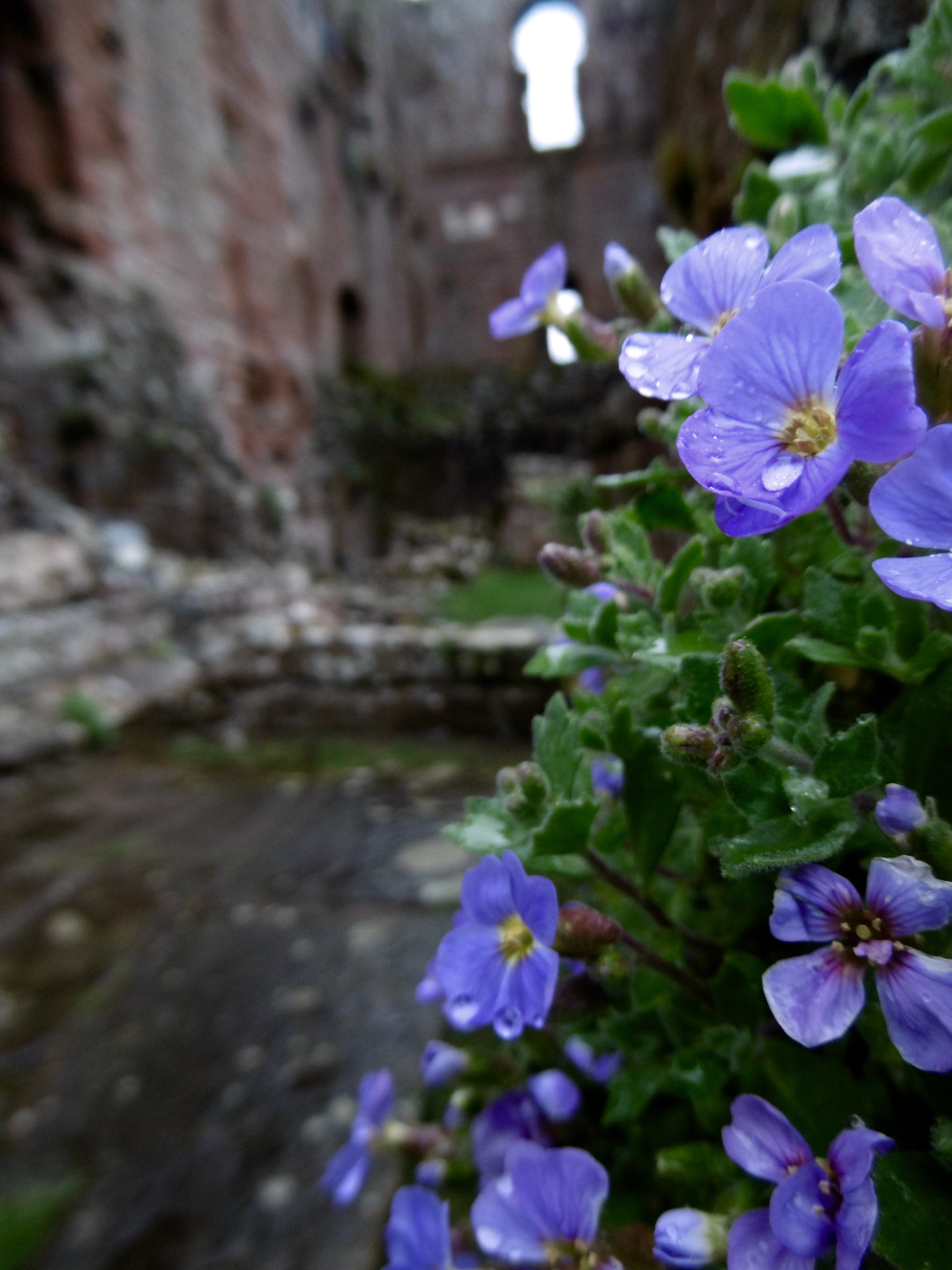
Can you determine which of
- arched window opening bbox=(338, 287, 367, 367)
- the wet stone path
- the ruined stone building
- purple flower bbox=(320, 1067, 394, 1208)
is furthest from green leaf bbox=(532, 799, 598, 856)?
arched window opening bbox=(338, 287, 367, 367)

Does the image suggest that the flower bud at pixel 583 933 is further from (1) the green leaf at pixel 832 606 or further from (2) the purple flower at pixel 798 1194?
(1) the green leaf at pixel 832 606

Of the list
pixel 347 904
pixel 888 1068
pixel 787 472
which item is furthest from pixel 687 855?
pixel 347 904

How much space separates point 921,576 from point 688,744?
12 centimetres

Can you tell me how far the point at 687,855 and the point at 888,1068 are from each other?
6.5 inches

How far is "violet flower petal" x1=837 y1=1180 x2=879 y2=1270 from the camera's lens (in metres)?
0.28

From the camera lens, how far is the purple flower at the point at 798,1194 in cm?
29

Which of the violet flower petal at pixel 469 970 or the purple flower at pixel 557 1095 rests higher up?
the violet flower petal at pixel 469 970

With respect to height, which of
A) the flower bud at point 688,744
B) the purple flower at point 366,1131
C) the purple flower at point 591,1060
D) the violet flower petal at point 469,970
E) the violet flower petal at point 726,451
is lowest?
the purple flower at point 366,1131

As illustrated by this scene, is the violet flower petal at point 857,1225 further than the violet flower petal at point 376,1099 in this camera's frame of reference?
No

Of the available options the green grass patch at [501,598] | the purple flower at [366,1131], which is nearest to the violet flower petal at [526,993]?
the purple flower at [366,1131]

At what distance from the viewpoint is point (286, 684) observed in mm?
3115

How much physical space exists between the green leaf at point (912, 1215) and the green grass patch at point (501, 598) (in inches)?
172

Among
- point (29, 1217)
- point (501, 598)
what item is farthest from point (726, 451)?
point (501, 598)

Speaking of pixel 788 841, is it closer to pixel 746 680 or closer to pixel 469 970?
pixel 746 680
